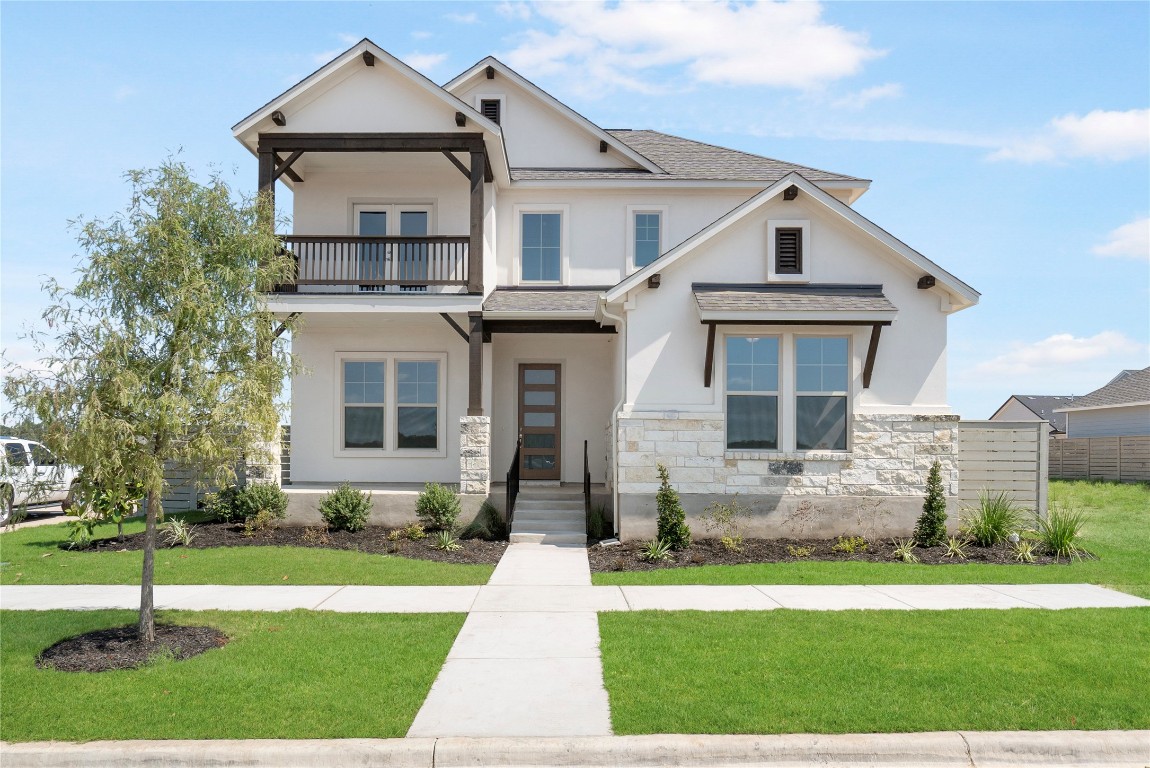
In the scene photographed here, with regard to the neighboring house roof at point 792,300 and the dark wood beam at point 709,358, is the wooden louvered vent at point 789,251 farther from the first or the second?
the dark wood beam at point 709,358

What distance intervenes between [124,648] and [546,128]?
555 inches

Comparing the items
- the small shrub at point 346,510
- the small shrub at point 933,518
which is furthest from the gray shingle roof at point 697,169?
the small shrub at point 346,510

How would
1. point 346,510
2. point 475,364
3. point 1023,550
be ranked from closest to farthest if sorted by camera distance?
point 1023,550, point 346,510, point 475,364

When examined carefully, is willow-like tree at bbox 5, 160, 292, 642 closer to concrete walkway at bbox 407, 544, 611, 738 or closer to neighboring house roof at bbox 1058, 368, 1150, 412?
concrete walkway at bbox 407, 544, 611, 738

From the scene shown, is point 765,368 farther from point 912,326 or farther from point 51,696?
point 51,696

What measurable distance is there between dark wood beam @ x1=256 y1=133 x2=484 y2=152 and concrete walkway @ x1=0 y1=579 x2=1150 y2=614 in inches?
323

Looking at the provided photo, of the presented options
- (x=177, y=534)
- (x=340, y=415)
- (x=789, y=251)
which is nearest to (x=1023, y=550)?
(x=789, y=251)

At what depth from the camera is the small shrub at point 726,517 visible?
1376cm

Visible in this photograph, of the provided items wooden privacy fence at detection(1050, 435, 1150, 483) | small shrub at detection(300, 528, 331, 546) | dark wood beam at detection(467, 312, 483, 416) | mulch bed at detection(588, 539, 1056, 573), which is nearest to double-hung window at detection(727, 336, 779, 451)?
mulch bed at detection(588, 539, 1056, 573)

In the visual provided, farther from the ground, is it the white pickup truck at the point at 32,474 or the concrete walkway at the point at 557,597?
the white pickup truck at the point at 32,474

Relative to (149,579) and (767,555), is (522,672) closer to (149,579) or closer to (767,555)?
(149,579)

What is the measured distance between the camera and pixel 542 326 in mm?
16422

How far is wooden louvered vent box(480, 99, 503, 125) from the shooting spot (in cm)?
1883

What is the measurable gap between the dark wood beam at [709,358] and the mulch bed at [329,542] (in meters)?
4.31
